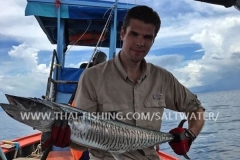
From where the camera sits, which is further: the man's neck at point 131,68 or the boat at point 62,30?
the boat at point 62,30

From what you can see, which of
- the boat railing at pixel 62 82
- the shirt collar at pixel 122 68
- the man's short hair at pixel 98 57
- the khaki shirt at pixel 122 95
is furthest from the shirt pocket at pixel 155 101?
the boat railing at pixel 62 82

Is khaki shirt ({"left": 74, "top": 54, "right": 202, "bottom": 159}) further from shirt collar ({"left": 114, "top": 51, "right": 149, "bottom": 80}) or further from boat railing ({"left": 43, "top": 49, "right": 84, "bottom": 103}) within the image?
boat railing ({"left": 43, "top": 49, "right": 84, "bottom": 103})

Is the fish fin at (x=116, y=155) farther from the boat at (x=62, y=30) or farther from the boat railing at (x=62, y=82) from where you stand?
the boat railing at (x=62, y=82)

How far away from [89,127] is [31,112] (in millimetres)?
444

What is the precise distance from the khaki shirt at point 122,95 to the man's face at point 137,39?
0.52 ft

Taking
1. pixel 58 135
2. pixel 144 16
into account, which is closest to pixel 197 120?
pixel 144 16

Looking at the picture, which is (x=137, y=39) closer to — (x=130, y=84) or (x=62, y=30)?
(x=130, y=84)

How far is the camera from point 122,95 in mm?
2617

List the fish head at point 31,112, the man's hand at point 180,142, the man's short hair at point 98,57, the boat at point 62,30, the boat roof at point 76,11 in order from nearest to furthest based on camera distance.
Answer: the fish head at point 31,112
the man's hand at point 180,142
the man's short hair at point 98,57
the boat at point 62,30
the boat roof at point 76,11

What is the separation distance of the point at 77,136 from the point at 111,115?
39cm

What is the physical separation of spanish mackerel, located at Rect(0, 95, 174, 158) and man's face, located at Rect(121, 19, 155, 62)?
598mm

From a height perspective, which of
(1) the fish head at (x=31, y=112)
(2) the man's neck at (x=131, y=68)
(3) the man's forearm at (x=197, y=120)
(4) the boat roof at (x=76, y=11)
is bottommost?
(3) the man's forearm at (x=197, y=120)

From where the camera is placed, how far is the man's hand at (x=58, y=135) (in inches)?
85.4

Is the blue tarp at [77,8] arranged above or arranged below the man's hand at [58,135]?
above
